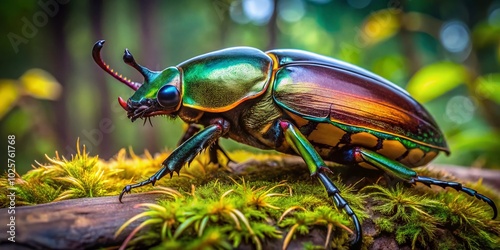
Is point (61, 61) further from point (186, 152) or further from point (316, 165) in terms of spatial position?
point (316, 165)

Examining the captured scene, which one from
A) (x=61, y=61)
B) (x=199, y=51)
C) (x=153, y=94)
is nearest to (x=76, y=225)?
(x=153, y=94)

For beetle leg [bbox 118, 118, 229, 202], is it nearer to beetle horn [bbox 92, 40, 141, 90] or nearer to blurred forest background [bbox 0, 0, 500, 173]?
beetle horn [bbox 92, 40, 141, 90]

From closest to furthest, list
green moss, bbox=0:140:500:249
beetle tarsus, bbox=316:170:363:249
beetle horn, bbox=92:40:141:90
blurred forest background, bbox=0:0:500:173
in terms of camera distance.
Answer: green moss, bbox=0:140:500:249 < beetle tarsus, bbox=316:170:363:249 < beetle horn, bbox=92:40:141:90 < blurred forest background, bbox=0:0:500:173

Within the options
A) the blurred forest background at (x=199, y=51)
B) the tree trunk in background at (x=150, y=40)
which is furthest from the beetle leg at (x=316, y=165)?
the tree trunk in background at (x=150, y=40)

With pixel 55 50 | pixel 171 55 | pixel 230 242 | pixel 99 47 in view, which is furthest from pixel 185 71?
pixel 171 55

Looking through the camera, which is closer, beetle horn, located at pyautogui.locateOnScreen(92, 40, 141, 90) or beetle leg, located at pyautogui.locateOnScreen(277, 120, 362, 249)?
beetle leg, located at pyautogui.locateOnScreen(277, 120, 362, 249)

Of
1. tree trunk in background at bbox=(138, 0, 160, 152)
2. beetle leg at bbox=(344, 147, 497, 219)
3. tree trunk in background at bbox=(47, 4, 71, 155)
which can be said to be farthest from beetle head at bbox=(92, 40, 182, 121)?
tree trunk in background at bbox=(47, 4, 71, 155)

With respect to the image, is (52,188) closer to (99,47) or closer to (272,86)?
(99,47)
